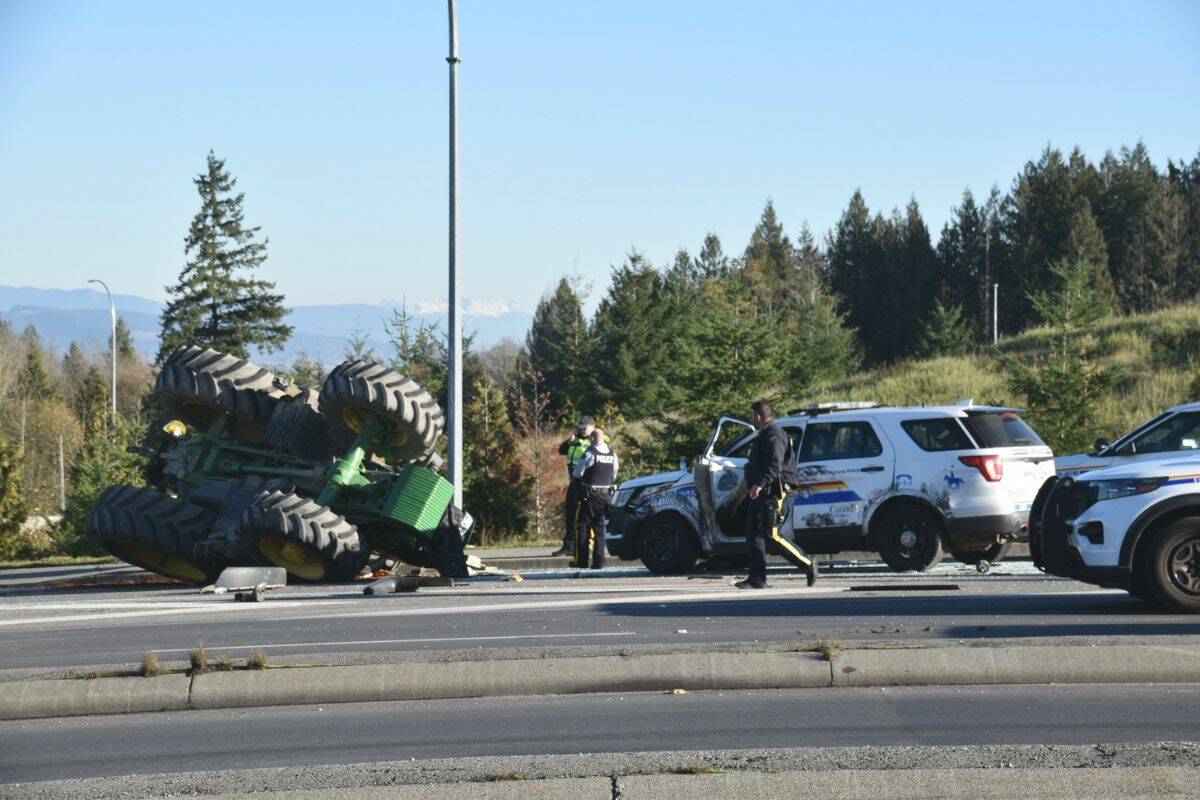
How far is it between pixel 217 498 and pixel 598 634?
719cm

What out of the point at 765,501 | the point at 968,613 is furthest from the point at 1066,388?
the point at 968,613

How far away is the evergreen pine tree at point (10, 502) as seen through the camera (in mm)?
34653

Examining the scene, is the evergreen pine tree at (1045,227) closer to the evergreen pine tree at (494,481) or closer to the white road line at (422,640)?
the evergreen pine tree at (494,481)

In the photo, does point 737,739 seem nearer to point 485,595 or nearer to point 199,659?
point 199,659

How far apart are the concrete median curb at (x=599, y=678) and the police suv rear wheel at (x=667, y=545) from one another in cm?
801

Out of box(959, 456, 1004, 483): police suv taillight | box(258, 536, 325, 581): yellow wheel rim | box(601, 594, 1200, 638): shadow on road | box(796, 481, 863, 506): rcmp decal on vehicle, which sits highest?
box(959, 456, 1004, 483): police suv taillight

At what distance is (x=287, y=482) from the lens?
1573cm

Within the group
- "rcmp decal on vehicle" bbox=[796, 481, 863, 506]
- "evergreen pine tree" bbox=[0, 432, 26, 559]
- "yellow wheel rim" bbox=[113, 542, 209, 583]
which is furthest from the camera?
"evergreen pine tree" bbox=[0, 432, 26, 559]

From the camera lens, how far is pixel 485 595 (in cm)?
1348

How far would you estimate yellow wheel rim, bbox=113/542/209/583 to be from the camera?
1608 centimetres

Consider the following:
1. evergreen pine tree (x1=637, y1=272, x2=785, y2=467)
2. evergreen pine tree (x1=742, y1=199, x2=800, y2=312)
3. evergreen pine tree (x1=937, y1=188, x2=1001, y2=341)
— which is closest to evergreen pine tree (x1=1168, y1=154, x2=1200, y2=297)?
evergreen pine tree (x1=937, y1=188, x2=1001, y2=341)

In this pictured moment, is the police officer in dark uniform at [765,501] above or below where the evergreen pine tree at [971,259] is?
below

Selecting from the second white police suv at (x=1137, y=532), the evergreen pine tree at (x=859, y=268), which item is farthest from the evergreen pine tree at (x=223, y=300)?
the second white police suv at (x=1137, y=532)

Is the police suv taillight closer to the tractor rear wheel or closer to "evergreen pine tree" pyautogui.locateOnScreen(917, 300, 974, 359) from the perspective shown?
the tractor rear wheel
